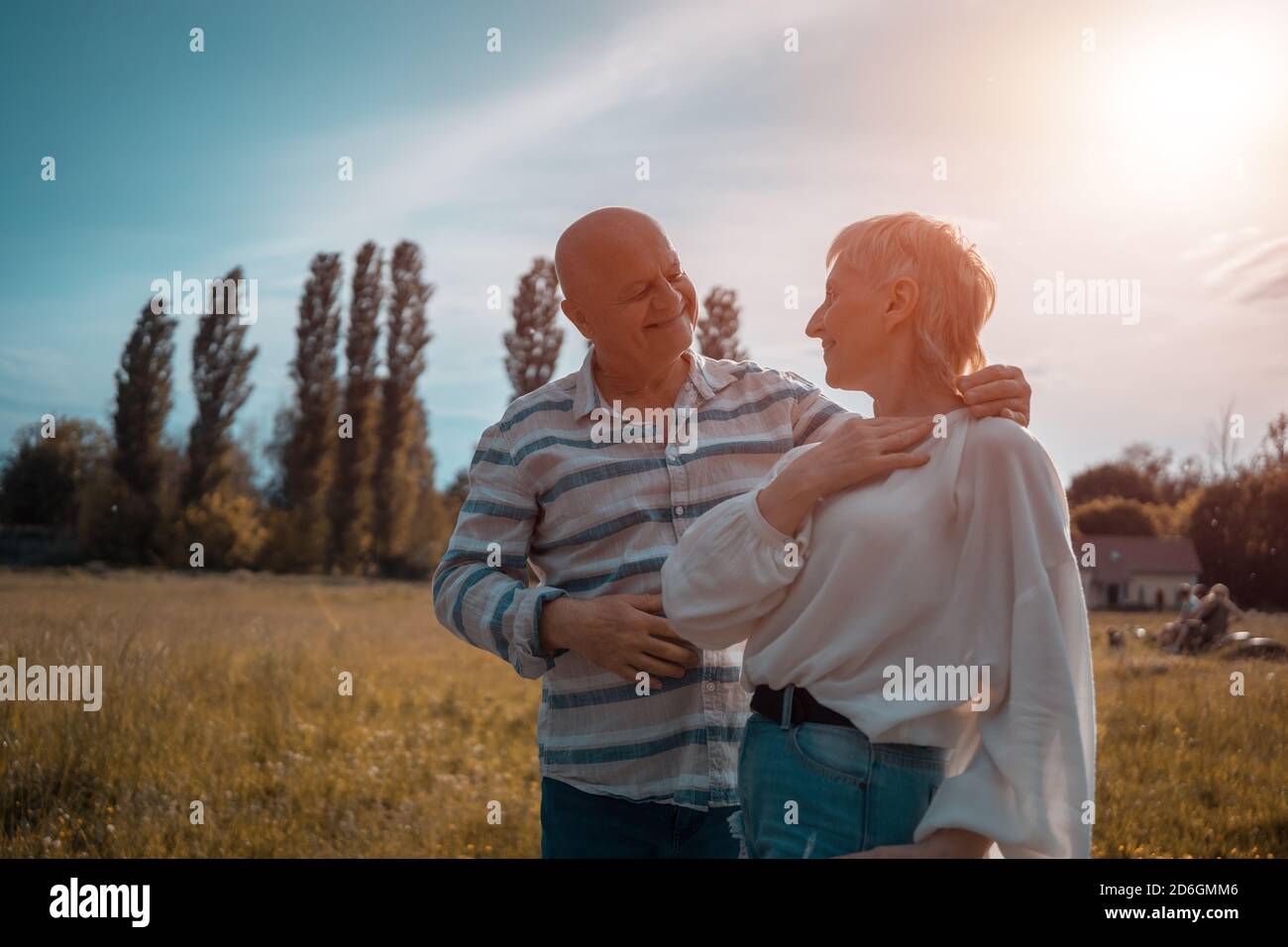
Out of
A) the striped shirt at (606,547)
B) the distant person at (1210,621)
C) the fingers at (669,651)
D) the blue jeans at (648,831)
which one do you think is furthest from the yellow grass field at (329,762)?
the fingers at (669,651)

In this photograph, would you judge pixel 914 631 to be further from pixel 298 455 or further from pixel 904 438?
pixel 298 455

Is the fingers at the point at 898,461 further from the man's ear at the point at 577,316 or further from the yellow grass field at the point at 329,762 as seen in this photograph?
the yellow grass field at the point at 329,762

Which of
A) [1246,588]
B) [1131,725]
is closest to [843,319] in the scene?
[1246,588]

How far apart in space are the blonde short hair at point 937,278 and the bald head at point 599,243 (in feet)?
2.10

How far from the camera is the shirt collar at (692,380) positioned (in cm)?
243

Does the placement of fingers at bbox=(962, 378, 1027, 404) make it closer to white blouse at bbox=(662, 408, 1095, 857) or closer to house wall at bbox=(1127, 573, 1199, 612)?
white blouse at bbox=(662, 408, 1095, 857)

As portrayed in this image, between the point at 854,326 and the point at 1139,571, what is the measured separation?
4903 millimetres

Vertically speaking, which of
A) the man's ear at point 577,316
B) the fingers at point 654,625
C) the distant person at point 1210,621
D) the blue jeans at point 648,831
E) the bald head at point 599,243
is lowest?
the blue jeans at point 648,831

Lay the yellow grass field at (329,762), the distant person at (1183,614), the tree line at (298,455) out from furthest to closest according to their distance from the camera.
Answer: the tree line at (298,455) → the distant person at (1183,614) → the yellow grass field at (329,762)

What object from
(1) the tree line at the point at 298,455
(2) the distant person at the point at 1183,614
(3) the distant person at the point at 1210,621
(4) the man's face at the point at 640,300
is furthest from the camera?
(1) the tree line at the point at 298,455

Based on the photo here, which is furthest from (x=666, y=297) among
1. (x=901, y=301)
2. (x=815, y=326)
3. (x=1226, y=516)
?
(x=1226, y=516)

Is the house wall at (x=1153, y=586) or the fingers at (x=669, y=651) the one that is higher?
the fingers at (x=669, y=651)

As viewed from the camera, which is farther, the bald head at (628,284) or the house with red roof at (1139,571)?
the house with red roof at (1139,571)
